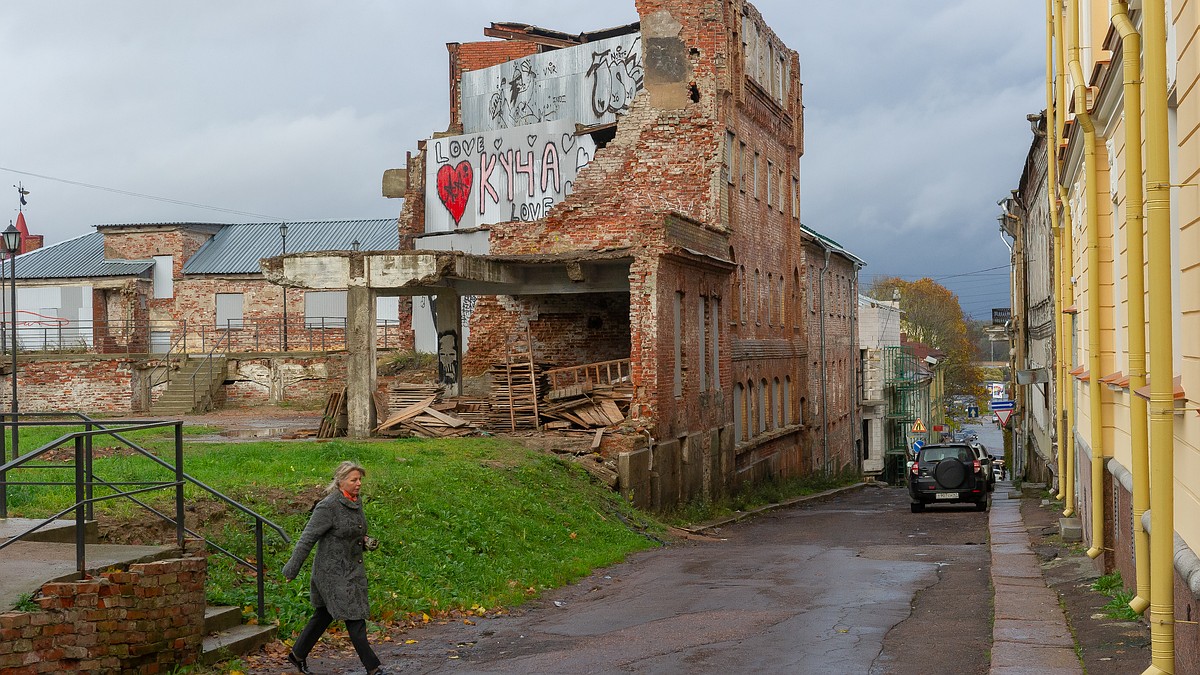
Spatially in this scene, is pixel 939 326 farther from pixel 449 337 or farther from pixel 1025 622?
pixel 1025 622

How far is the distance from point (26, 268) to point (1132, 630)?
2240 inches

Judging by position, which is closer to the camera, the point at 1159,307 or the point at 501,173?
the point at 1159,307

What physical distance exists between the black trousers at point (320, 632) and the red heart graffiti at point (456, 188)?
2839 centimetres

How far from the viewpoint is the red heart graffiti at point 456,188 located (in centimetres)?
3712

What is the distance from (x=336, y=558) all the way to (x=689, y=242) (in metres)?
18.4

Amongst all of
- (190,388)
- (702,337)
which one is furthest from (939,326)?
(702,337)

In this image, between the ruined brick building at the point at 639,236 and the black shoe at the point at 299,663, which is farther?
the ruined brick building at the point at 639,236

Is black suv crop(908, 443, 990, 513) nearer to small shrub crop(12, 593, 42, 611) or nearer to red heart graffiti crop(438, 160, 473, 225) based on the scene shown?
red heart graffiti crop(438, 160, 473, 225)

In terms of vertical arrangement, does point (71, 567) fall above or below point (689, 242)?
below

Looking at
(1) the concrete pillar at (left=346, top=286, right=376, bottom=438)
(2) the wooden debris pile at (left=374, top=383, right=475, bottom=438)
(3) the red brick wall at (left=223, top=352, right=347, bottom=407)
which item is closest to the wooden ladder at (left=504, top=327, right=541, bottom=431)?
(2) the wooden debris pile at (left=374, top=383, right=475, bottom=438)

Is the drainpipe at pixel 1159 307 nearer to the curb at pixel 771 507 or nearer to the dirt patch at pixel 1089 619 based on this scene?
the dirt patch at pixel 1089 619

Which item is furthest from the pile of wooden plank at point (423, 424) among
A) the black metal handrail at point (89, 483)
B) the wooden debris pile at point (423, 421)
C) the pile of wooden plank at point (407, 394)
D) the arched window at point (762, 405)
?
the black metal handrail at point (89, 483)

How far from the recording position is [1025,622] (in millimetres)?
10906

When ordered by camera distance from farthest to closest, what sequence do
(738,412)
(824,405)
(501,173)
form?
(824,405)
(501,173)
(738,412)
